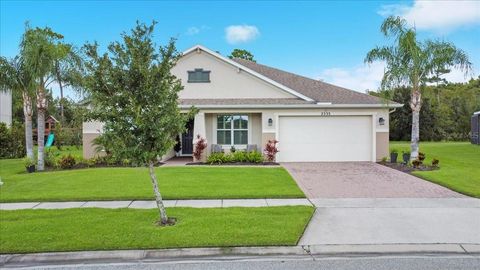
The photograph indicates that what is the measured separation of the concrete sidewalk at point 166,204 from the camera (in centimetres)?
846

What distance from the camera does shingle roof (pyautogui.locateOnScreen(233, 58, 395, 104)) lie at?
59.4 ft

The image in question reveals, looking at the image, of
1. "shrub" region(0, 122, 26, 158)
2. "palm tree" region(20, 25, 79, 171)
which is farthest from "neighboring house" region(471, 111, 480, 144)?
"shrub" region(0, 122, 26, 158)

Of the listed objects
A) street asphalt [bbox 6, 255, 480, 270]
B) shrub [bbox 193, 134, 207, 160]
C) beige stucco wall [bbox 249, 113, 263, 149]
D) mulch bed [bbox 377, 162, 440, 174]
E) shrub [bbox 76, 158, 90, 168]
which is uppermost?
beige stucco wall [bbox 249, 113, 263, 149]

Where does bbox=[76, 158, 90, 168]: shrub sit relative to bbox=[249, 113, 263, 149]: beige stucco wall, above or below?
below

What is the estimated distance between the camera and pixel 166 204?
28.3 feet

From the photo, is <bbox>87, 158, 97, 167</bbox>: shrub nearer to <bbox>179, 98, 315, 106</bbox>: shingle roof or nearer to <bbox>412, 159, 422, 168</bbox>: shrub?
<bbox>179, 98, 315, 106</bbox>: shingle roof

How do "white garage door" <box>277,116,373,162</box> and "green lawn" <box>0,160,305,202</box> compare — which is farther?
"white garage door" <box>277,116,373,162</box>

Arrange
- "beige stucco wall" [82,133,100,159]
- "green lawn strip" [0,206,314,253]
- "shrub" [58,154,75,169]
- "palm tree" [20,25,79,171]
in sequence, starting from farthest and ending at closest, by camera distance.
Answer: "beige stucco wall" [82,133,100,159] → "shrub" [58,154,75,169] → "palm tree" [20,25,79,171] → "green lawn strip" [0,206,314,253]

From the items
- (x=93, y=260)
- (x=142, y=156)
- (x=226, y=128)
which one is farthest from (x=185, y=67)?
(x=93, y=260)

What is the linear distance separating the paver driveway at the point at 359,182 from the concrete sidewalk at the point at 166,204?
1.16 metres

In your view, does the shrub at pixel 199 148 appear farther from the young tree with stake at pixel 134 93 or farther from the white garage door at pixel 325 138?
the young tree with stake at pixel 134 93

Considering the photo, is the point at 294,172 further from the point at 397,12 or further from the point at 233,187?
the point at 397,12

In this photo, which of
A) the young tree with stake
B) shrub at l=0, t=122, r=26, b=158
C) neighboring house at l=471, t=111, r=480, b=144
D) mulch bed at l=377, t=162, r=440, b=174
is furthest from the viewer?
neighboring house at l=471, t=111, r=480, b=144

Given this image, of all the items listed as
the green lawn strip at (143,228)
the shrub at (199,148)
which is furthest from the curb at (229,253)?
the shrub at (199,148)
